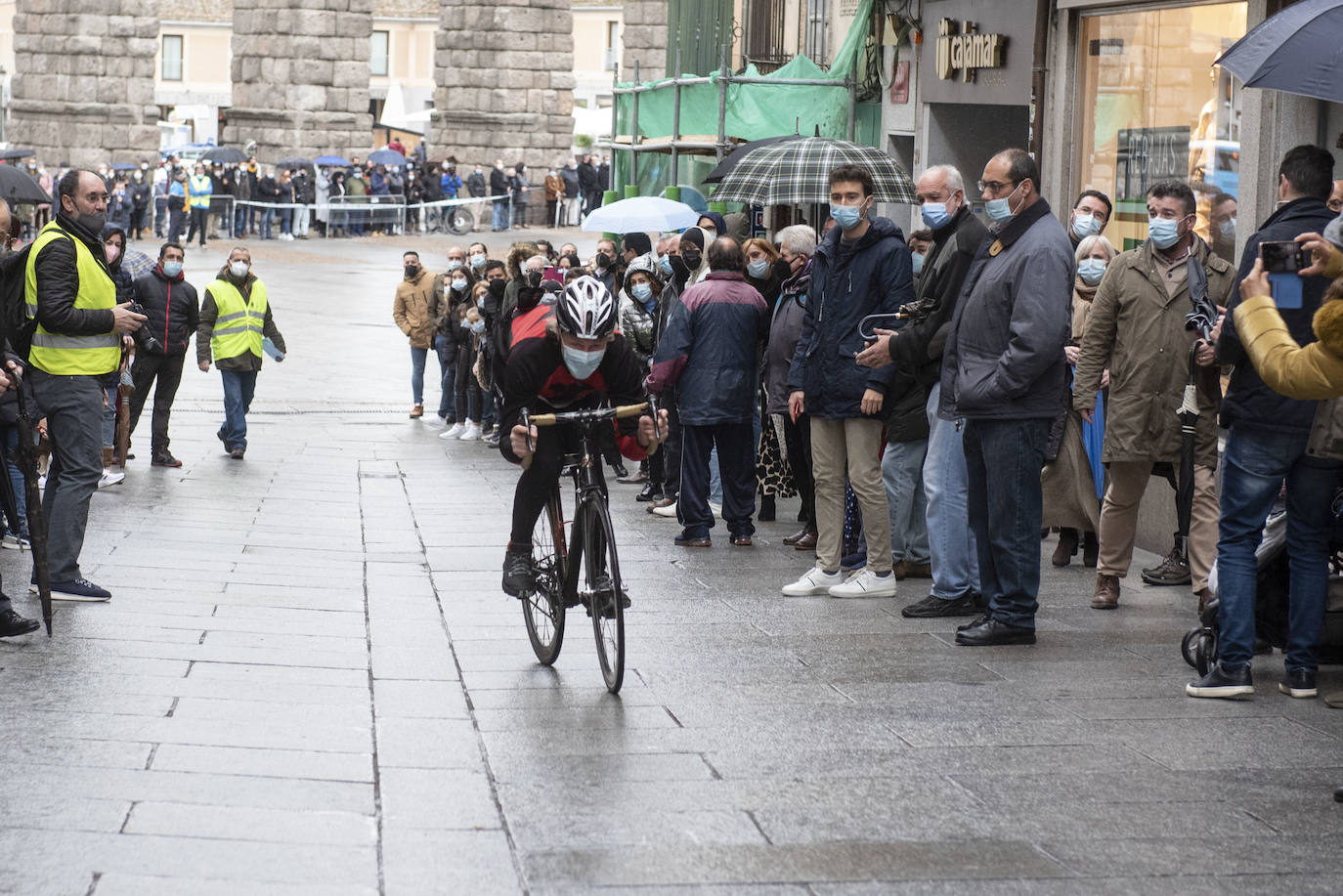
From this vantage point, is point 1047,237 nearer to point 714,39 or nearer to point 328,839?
point 328,839

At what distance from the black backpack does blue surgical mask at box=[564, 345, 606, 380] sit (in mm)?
2613

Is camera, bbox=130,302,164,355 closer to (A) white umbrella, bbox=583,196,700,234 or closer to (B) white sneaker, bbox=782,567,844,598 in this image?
(A) white umbrella, bbox=583,196,700,234

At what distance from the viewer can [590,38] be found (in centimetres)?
7419

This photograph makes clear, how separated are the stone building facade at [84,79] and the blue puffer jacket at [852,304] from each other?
36.3m

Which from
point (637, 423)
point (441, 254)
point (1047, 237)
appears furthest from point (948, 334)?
point (441, 254)

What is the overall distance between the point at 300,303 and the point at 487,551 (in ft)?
58.2

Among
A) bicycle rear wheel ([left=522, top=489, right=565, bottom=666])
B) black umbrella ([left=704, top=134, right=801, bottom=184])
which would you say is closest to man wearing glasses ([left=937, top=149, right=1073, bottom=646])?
bicycle rear wheel ([left=522, top=489, right=565, bottom=666])

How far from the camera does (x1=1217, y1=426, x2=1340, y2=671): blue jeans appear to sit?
6598 millimetres

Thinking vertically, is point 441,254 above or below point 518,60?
below

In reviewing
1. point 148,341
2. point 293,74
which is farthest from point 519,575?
point 293,74

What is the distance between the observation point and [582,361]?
7137 millimetres

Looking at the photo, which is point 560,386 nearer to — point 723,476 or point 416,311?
point 723,476

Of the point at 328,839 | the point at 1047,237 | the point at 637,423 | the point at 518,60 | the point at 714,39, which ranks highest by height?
the point at 518,60

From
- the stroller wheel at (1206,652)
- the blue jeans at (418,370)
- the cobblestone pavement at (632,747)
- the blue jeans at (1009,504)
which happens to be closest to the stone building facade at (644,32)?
the blue jeans at (418,370)
